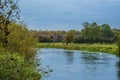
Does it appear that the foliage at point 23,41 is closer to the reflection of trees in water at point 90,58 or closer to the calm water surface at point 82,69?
the calm water surface at point 82,69

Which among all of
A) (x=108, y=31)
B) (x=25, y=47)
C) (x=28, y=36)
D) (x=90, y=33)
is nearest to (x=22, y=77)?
(x=25, y=47)

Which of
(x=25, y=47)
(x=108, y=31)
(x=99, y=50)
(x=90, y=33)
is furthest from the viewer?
(x=108, y=31)

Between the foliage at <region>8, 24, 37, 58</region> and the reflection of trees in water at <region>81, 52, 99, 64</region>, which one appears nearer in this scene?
the foliage at <region>8, 24, 37, 58</region>

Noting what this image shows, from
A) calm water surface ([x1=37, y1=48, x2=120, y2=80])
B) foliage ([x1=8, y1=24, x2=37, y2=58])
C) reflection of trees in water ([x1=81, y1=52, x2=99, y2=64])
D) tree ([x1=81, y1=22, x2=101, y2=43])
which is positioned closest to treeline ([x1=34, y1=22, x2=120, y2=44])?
tree ([x1=81, y1=22, x2=101, y2=43])

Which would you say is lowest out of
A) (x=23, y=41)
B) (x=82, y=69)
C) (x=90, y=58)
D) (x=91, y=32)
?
(x=82, y=69)

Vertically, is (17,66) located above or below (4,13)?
below

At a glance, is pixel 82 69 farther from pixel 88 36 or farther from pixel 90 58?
pixel 88 36

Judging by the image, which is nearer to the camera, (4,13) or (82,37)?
(4,13)

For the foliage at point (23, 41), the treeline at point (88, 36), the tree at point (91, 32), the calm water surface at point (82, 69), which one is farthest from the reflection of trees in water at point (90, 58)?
the tree at point (91, 32)

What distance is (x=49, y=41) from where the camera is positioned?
165 m

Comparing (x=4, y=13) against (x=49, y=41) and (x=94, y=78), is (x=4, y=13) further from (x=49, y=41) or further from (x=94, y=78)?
(x=49, y=41)

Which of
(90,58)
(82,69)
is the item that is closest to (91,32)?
(90,58)

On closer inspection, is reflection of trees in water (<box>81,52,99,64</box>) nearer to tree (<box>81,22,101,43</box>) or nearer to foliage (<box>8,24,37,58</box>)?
foliage (<box>8,24,37,58</box>)

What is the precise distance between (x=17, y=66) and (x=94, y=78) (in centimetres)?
2646
